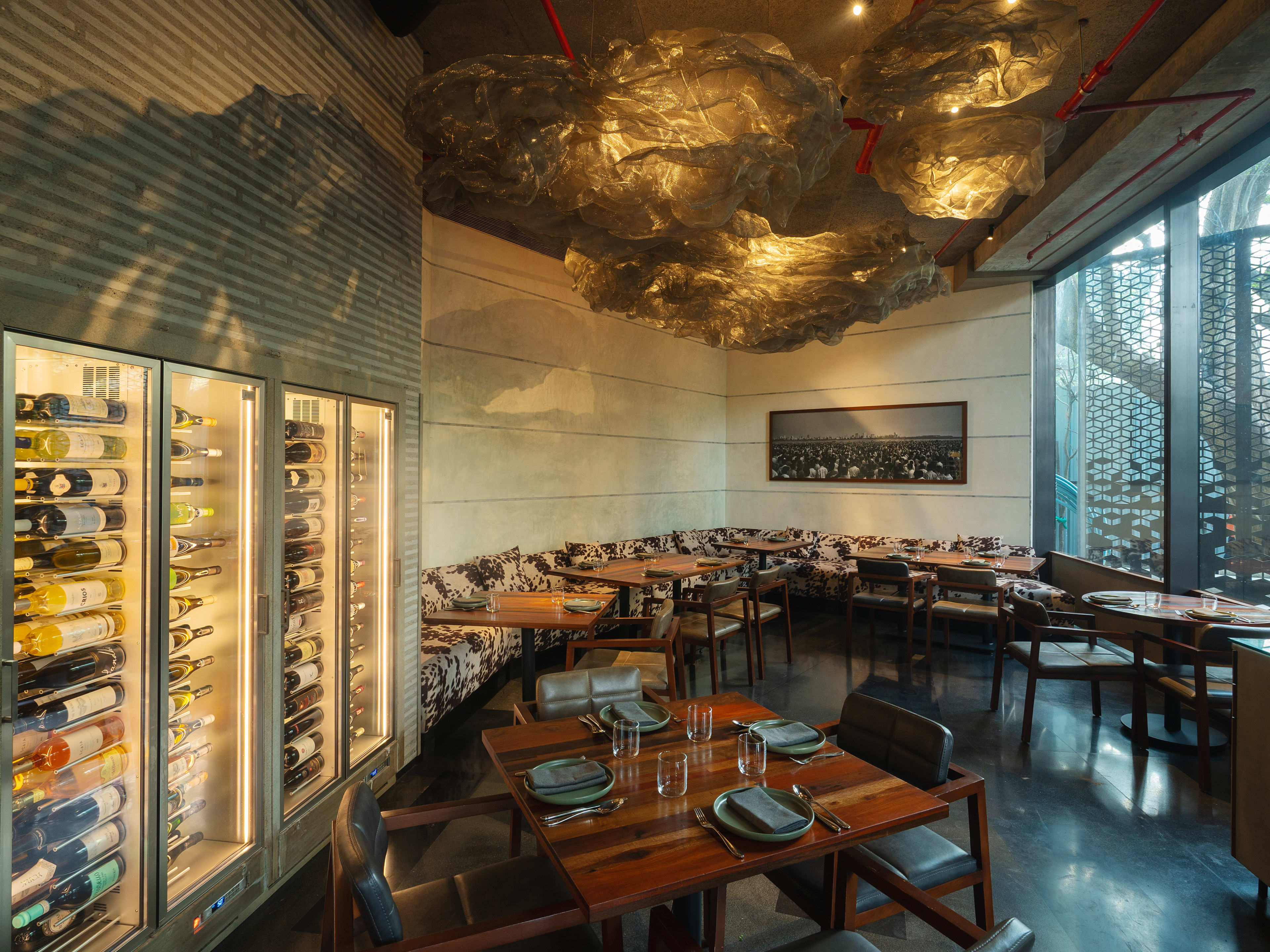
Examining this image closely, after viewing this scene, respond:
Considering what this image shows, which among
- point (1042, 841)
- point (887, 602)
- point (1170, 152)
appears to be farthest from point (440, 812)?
point (1170, 152)

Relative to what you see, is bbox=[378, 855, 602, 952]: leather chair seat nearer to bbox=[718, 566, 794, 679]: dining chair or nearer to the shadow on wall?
the shadow on wall

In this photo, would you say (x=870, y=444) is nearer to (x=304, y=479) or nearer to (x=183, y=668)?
(x=304, y=479)

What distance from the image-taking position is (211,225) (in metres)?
2.10

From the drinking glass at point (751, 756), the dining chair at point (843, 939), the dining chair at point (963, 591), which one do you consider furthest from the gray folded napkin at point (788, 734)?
the dining chair at point (963, 591)

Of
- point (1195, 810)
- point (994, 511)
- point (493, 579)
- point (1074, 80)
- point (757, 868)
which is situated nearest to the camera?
point (757, 868)

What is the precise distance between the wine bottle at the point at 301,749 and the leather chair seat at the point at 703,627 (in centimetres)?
232

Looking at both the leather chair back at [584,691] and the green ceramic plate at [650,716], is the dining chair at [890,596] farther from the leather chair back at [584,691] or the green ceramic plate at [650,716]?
the green ceramic plate at [650,716]

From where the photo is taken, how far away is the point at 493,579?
529 centimetres

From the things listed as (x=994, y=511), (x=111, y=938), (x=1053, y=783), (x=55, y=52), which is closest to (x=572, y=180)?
(x=55, y=52)

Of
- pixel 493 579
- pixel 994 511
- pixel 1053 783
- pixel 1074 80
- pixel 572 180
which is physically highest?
pixel 1074 80

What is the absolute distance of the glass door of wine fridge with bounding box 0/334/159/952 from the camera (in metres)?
1.60

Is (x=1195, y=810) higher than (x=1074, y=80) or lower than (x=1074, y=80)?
lower

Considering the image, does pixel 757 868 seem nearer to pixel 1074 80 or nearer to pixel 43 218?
pixel 43 218

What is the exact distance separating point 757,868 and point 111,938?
1861mm
